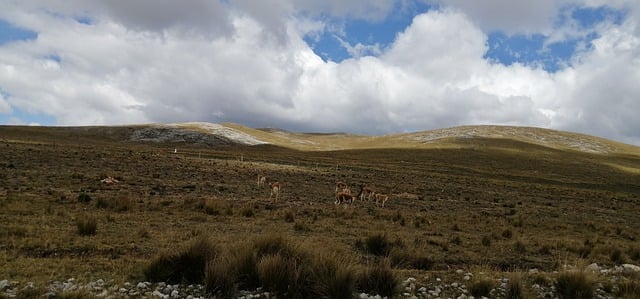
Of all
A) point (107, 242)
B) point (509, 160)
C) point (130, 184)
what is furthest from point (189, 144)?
point (107, 242)

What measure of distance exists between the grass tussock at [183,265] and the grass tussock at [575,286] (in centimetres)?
725

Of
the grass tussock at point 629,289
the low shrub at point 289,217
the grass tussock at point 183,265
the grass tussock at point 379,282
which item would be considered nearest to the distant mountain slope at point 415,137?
the low shrub at point 289,217

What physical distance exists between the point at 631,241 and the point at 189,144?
333 feet

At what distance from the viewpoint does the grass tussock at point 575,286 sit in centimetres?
880

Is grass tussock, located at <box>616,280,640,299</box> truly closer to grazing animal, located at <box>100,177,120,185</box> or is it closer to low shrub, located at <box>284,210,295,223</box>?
low shrub, located at <box>284,210,295,223</box>

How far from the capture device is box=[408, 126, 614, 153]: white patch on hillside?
13700 centimetres

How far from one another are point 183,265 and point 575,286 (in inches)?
315

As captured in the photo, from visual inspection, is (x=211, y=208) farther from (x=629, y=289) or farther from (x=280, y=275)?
(x=629, y=289)

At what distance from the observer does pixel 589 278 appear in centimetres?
897

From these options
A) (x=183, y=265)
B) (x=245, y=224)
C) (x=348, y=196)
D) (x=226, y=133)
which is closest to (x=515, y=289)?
(x=183, y=265)

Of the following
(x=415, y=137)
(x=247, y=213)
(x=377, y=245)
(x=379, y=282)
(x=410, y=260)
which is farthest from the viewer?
(x=415, y=137)

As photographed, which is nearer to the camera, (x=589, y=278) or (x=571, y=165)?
(x=589, y=278)

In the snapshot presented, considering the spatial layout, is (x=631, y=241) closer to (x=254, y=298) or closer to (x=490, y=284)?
(x=490, y=284)

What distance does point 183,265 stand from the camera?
8.75 meters
